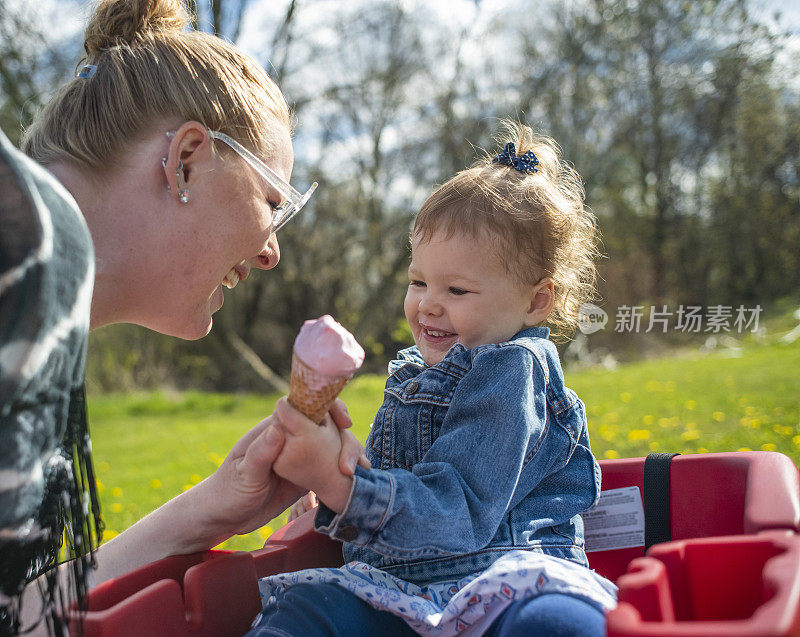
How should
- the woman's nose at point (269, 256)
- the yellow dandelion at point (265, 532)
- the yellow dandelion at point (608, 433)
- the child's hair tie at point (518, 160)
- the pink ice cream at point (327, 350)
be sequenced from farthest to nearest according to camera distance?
1. the yellow dandelion at point (608, 433)
2. the yellow dandelion at point (265, 532)
3. the child's hair tie at point (518, 160)
4. the woman's nose at point (269, 256)
5. the pink ice cream at point (327, 350)

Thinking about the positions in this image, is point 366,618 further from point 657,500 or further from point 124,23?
point 124,23

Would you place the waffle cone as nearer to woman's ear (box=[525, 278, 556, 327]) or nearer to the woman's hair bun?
woman's ear (box=[525, 278, 556, 327])

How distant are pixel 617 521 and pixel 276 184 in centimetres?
111

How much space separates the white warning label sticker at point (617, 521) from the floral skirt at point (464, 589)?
463 millimetres

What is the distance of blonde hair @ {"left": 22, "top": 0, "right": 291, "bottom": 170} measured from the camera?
4.63ft

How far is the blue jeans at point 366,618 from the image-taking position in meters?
1.14

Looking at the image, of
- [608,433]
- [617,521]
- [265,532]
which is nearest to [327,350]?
[617,521]

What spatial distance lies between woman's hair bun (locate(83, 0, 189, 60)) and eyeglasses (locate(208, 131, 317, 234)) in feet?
1.01

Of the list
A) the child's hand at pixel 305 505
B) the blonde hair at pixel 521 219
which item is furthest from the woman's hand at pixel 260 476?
the blonde hair at pixel 521 219

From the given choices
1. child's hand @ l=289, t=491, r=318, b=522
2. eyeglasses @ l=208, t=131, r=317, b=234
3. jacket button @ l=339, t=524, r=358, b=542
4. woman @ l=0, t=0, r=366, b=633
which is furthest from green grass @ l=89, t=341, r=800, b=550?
jacket button @ l=339, t=524, r=358, b=542

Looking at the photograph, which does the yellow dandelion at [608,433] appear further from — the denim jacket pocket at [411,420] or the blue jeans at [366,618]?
the blue jeans at [366,618]

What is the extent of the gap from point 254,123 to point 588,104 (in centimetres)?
950

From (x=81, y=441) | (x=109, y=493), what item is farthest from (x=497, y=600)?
(x=109, y=493)

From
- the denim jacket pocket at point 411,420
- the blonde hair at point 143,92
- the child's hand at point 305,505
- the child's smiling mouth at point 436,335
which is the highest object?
the blonde hair at point 143,92
